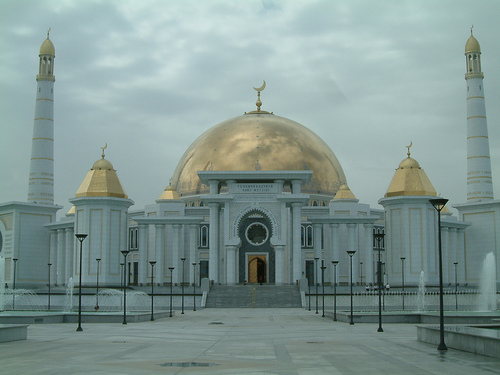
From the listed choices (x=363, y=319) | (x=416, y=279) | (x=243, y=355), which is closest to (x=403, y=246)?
(x=416, y=279)

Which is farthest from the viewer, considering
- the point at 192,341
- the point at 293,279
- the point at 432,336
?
the point at 293,279

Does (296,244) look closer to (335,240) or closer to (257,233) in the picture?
(257,233)

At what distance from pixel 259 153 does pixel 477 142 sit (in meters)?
20.7

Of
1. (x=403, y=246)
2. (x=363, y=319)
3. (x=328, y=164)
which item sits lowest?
(x=363, y=319)

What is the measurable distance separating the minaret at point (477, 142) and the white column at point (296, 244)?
18875 mm

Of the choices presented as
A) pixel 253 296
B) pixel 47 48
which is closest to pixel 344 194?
pixel 253 296

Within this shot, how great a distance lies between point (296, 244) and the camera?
57688mm

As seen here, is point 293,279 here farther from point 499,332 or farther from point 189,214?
point 499,332

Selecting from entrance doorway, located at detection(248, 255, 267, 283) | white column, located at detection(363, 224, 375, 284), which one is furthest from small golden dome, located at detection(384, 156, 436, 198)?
entrance doorway, located at detection(248, 255, 267, 283)

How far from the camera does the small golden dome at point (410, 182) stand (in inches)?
2480

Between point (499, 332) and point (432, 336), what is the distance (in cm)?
A: 221

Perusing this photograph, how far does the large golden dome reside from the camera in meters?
72.6

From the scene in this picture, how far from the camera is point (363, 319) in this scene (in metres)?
34.2

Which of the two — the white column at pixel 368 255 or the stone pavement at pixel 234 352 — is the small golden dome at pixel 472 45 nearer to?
the white column at pixel 368 255
